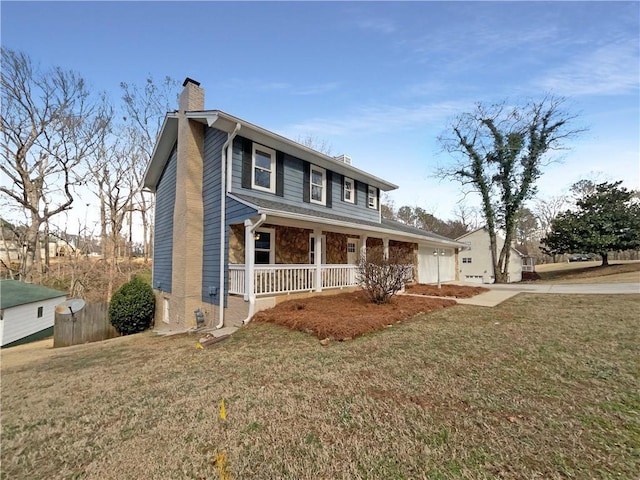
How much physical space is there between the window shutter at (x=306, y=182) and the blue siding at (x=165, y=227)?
5.00 m

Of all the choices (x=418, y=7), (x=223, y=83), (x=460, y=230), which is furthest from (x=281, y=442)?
(x=460, y=230)

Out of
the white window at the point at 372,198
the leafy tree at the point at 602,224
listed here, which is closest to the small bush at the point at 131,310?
the white window at the point at 372,198

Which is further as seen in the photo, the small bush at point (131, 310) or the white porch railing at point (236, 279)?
the small bush at point (131, 310)

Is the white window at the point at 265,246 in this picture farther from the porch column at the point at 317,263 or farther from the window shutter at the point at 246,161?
the window shutter at the point at 246,161

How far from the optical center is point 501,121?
20969 mm

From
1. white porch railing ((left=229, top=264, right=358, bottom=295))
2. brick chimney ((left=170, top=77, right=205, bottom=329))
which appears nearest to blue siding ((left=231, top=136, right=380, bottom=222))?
brick chimney ((left=170, top=77, right=205, bottom=329))

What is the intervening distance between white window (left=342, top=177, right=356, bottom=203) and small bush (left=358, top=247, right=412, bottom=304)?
499 cm

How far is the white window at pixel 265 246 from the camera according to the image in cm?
955

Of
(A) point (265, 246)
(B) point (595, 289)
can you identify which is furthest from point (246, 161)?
(B) point (595, 289)

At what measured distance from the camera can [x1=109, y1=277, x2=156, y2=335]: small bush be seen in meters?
11.3

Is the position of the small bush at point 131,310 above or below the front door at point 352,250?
below

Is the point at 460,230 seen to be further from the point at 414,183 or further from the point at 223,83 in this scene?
the point at 223,83

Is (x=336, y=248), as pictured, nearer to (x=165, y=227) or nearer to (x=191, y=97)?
(x=165, y=227)

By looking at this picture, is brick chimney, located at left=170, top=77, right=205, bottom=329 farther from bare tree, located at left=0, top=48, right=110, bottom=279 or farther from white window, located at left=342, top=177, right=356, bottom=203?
bare tree, located at left=0, top=48, right=110, bottom=279
